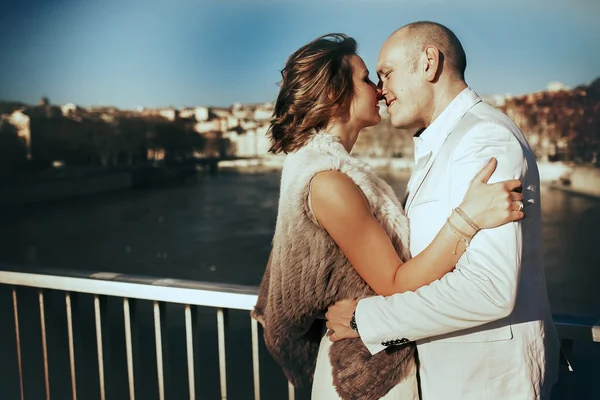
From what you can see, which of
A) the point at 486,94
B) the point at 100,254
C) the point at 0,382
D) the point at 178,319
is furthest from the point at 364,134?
the point at 0,382

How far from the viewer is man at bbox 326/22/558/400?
2.84ft

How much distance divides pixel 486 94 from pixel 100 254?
2166cm

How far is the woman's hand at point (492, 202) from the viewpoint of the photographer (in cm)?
84

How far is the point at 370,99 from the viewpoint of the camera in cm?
117

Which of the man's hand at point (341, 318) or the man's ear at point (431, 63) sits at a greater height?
the man's ear at point (431, 63)

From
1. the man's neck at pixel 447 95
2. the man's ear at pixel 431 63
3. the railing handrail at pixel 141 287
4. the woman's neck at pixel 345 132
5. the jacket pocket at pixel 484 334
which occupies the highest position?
the man's ear at pixel 431 63

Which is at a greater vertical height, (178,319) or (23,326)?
(23,326)

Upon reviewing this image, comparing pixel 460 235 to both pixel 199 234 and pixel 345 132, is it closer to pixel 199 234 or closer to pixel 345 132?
pixel 345 132

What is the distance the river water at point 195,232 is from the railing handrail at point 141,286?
27.6 meters

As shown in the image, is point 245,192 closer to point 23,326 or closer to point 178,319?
point 178,319

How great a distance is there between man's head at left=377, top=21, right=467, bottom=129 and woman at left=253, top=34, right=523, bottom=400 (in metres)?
0.07

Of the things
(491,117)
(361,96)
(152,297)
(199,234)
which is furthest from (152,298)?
(199,234)

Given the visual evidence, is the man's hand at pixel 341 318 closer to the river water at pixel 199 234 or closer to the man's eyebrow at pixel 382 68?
the man's eyebrow at pixel 382 68

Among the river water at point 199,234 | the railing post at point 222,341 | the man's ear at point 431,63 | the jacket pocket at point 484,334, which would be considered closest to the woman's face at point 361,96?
the man's ear at point 431,63
